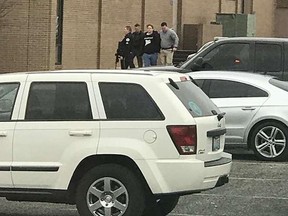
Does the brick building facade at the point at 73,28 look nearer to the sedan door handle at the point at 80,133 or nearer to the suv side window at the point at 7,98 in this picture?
the suv side window at the point at 7,98

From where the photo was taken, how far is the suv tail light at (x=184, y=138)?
8.63m

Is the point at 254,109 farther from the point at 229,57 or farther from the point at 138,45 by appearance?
the point at 138,45

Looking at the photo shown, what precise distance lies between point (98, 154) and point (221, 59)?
29.6ft

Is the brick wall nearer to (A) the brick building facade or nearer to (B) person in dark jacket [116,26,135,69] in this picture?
(A) the brick building facade

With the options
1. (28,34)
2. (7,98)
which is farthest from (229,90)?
(28,34)

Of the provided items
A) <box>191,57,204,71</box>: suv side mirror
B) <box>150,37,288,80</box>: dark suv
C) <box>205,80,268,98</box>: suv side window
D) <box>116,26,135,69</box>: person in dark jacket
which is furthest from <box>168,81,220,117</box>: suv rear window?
<box>116,26,135,69</box>: person in dark jacket

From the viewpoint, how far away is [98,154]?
877cm

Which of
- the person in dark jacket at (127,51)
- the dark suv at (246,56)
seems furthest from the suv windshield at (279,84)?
the person in dark jacket at (127,51)

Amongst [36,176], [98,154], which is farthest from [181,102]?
[36,176]

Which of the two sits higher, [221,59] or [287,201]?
[221,59]

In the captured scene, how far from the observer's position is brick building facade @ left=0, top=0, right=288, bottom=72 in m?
27.0

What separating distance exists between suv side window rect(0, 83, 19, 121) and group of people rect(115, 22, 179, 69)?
54.2 feet

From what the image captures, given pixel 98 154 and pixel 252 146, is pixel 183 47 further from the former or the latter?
pixel 98 154

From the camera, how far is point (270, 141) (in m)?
14.3
